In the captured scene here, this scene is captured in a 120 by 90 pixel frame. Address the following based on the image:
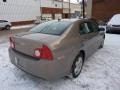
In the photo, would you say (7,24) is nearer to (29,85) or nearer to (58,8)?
(29,85)

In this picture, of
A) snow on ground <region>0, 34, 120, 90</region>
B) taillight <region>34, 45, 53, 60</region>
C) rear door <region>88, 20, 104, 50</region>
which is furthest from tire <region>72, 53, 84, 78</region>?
rear door <region>88, 20, 104, 50</region>

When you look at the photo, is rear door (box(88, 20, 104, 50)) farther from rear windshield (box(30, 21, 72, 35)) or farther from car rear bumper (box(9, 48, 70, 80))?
car rear bumper (box(9, 48, 70, 80))

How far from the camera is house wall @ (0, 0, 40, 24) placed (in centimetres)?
3048

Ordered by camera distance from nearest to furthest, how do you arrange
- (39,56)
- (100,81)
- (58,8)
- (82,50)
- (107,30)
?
(39,56), (100,81), (82,50), (107,30), (58,8)

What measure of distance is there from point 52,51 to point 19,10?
3304cm

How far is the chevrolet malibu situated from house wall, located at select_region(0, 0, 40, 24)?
28.1 meters

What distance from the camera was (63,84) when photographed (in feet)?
12.3

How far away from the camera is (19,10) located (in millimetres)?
34188

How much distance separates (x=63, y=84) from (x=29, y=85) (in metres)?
0.79

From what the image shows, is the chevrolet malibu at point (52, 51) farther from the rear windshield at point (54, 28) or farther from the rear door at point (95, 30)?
the rear door at point (95, 30)

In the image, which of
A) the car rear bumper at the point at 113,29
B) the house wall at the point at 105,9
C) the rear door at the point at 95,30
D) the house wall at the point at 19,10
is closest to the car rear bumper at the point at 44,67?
the rear door at the point at 95,30

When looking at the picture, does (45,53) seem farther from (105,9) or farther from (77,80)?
(105,9)

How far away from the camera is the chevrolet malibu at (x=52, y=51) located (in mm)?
3186

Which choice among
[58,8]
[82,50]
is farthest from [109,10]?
[58,8]
